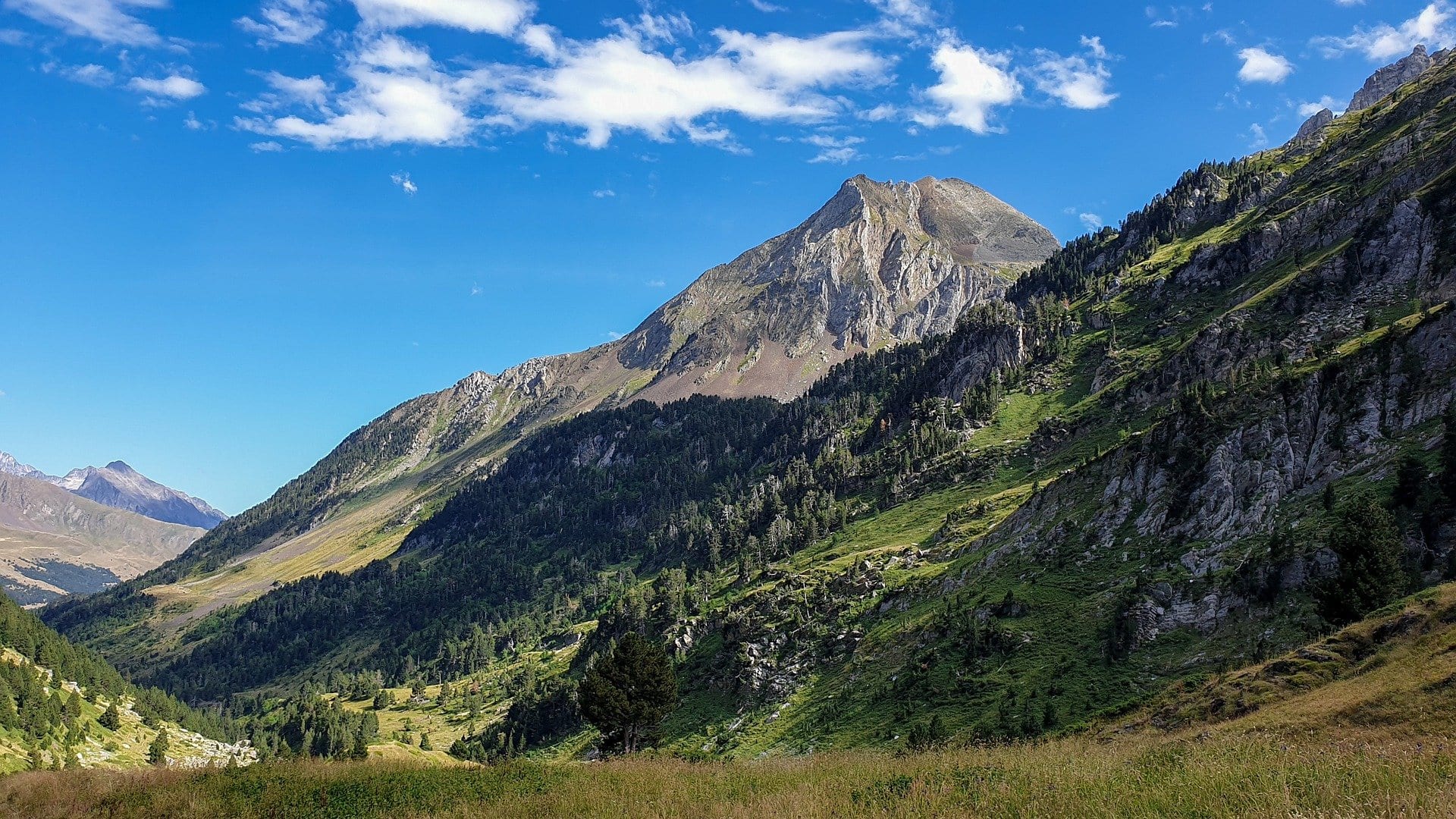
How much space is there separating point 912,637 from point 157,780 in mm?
70757

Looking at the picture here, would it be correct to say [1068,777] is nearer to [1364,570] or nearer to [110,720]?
[1364,570]

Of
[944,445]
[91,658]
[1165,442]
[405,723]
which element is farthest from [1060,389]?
[91,658]

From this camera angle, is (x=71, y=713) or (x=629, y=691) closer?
(x=629, y=691)

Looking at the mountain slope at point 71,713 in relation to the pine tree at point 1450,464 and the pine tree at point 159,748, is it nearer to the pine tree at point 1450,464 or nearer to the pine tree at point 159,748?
the pine tree at point 159,748

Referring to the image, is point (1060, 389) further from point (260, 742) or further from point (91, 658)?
point (91, 658)

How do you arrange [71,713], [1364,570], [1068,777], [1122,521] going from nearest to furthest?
[1068,777] < [1364,570] < [1122,521] < [71,713]

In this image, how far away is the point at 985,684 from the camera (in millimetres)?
65188

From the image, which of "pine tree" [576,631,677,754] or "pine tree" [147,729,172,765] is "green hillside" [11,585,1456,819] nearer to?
"pine tree" [576,631,677,754]

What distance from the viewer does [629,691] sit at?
63.0 m

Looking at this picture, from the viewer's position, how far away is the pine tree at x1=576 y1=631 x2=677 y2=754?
202 ft

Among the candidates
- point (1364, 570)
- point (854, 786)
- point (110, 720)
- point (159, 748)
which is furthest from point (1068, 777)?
point (110, 720)

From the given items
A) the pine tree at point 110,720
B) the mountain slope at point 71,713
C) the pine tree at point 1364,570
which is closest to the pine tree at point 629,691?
the mountain slope at point 71,713

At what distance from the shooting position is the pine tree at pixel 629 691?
202 feet

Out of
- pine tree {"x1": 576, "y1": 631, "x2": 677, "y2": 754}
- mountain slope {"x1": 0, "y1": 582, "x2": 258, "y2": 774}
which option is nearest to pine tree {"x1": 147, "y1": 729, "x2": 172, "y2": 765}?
mountain slope {"x1": 0, "y1": 582, "x2": 258, "y2": 774}
